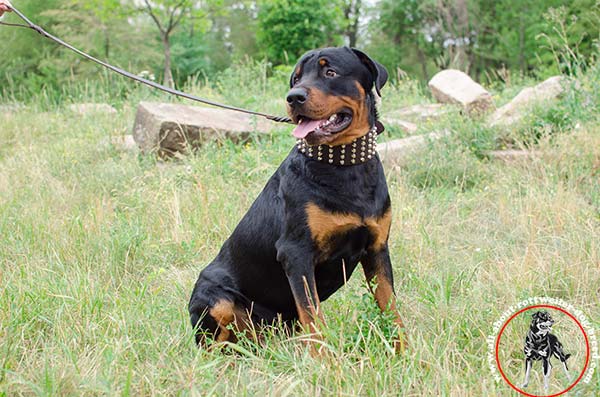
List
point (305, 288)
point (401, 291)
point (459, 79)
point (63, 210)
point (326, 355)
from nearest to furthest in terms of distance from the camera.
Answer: point (326, 355), point (305, 288), point (401, 291), point (63, 210), point (459, 79)

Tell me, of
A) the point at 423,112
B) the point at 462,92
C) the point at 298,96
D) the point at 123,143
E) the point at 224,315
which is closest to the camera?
the point at 298,96

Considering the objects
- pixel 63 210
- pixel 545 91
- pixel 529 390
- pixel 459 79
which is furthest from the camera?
pixel 459 79

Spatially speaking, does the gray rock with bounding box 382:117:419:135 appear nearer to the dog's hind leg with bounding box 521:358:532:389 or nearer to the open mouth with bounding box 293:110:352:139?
the open mouth with bounding box 293:110:352:139

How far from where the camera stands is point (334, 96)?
2822 mm

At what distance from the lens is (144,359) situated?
278 centimetres

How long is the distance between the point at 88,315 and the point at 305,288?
3.99ft

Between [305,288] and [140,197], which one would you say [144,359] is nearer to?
[305,288]

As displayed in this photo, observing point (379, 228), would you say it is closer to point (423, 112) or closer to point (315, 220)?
point (315, 220)

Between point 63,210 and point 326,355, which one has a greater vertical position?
point 326,355

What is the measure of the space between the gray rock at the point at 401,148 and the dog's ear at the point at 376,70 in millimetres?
3333


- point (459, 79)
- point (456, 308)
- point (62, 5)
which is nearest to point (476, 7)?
point (62, 5)

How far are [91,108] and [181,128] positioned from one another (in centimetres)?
323

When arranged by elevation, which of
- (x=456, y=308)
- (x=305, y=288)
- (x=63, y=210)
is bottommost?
(x=63, y=210)

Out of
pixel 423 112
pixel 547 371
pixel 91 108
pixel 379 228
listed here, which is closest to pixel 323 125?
pixel 379 228
